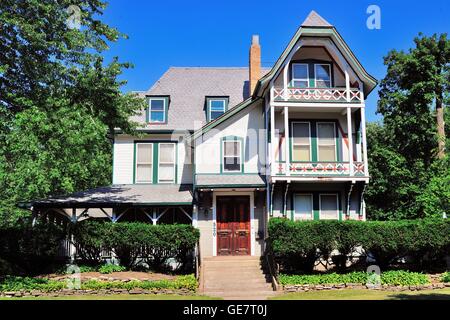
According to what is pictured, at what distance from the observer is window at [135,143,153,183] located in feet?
72.0

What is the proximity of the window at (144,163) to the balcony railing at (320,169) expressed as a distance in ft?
22.8

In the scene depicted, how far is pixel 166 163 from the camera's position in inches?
869

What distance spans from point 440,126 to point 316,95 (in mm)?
10394

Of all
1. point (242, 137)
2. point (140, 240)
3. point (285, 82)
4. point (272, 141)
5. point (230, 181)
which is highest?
point (285, 82)

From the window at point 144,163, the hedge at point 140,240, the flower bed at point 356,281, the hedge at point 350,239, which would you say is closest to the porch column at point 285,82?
the hedge at point 350,239

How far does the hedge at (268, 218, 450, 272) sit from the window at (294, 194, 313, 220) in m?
3.45

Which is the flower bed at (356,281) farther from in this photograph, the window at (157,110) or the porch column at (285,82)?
the window at (157,110)

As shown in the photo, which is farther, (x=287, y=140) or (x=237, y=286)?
(x=287, y=140)

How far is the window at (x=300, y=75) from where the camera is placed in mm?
20562

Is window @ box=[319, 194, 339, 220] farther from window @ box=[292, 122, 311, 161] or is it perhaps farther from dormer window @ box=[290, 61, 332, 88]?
dormer window @ box=[290, 61, 332, 88]

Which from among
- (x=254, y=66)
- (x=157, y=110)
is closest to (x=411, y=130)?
(x=254, y=66)

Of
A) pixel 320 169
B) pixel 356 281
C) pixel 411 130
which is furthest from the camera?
pixel 411 130
